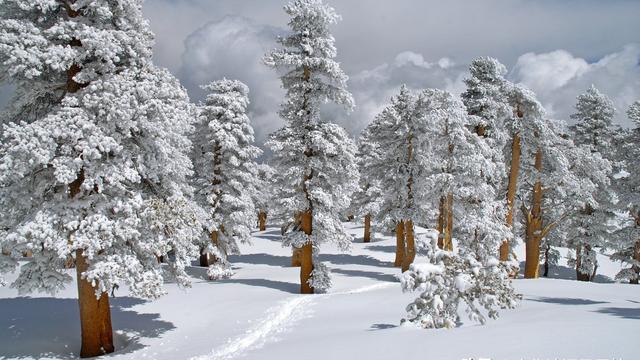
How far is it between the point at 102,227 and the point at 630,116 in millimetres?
28403

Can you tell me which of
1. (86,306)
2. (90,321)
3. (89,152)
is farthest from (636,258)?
(89,152)

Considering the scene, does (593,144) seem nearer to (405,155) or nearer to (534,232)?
(534,232)

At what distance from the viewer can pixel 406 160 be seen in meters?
29.4

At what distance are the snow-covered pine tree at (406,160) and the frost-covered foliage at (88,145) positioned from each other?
1784 cm

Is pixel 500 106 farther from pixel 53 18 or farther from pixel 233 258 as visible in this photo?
pixel 233 258

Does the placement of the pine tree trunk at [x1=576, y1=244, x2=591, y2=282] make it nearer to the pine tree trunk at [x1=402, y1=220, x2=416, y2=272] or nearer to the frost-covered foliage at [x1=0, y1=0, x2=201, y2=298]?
the pine tree trunk at [x1=402, y1=220, x2=416, y2=272]

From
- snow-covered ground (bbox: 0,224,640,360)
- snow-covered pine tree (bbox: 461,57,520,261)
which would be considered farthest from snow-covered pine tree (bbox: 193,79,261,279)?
snow-covered pine tree (bbox: 461,57,520,261)

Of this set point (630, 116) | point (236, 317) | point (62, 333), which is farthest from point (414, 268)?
point (630, 116)

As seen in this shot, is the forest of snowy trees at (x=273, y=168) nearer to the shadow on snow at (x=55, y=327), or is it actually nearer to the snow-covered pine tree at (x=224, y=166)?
the snow-covered pine tree at (x=224, y=166)

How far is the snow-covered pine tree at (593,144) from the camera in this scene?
29.2m

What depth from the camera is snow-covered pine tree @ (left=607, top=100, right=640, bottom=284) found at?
25.8 metres

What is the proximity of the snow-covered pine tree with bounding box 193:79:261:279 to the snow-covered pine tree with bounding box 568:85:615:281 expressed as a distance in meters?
21.5

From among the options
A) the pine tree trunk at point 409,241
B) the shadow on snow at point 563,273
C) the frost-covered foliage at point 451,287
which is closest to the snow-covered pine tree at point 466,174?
the pine tree trunk at point 409,241

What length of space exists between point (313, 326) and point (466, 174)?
1327 centimetres
